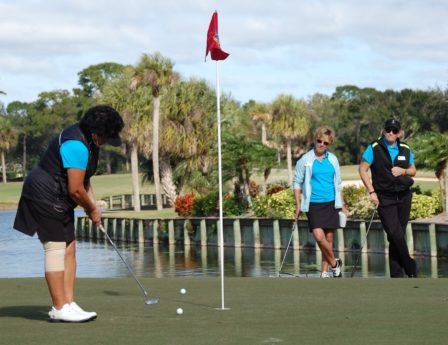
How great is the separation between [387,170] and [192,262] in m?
17.8

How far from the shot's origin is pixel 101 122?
8.82 meters

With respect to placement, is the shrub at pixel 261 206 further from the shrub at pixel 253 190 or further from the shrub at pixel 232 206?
the shrub at pixel 253 190

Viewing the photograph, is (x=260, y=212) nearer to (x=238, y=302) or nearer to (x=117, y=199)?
(x=238, y=302)

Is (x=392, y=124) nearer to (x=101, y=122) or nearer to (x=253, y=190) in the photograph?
(x=101, y=122)

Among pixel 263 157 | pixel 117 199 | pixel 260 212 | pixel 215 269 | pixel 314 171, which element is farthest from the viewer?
pixel 117 199

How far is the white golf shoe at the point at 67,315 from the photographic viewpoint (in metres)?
8.81

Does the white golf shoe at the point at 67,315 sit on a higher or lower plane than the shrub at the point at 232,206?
lower

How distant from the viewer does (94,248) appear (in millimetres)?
42188

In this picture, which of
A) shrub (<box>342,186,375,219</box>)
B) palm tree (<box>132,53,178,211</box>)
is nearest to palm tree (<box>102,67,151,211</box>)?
palm tree (<box>132,53,178,211</box>)

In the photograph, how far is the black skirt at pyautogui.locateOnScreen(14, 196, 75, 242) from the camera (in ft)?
29.3

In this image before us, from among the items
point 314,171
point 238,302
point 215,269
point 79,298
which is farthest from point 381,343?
point 215,269

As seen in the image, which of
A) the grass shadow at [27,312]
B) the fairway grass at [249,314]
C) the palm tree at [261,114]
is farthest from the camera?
the palm tree at [261,114]

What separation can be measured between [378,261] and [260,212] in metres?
13.4

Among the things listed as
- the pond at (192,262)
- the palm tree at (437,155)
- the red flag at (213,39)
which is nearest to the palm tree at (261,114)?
the pond at (192,262)
